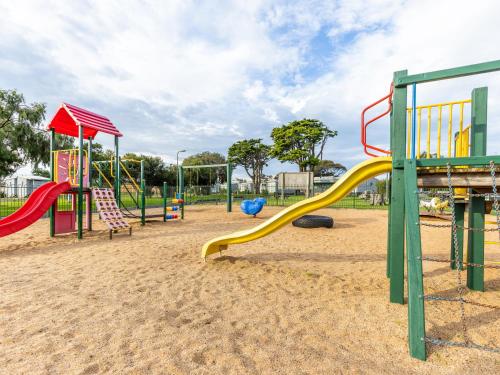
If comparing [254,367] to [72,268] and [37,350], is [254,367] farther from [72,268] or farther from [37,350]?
[72,268]

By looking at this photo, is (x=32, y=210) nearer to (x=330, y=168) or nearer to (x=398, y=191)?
(x=398, y=191)

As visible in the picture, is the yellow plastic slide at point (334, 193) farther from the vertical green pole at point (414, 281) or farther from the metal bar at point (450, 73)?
the metal bar at point (450, 73)

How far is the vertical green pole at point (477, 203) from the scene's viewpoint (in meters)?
3.31

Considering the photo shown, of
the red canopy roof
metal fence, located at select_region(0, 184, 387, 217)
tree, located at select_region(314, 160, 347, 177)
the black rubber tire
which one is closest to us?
the red canopy roof

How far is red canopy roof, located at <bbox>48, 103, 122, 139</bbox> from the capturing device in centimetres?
755

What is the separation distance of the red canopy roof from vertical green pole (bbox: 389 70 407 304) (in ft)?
25.0

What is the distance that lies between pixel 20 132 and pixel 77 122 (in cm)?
1385

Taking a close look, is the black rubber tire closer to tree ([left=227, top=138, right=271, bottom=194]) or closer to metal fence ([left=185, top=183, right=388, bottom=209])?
metal fence ([left=185, top=183, right=388, bottom=209])

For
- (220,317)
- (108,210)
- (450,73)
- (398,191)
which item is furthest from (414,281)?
(108,210)

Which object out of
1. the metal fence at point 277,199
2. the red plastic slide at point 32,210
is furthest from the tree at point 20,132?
the red plastic slide at point 32,210

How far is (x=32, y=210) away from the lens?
20.4 ft

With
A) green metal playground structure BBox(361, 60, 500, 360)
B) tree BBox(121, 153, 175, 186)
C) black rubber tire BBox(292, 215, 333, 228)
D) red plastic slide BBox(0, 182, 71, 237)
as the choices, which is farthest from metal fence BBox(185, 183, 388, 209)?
tree BBox(121, 153, 175, 186)

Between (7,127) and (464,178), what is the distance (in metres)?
22.5

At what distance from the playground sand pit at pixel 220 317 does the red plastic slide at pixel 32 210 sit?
886 mm
